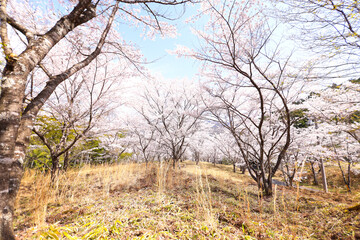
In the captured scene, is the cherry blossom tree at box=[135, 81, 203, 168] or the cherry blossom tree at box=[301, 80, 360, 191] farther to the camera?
the cherry blossom tree at box=[135, 81, 203, 168]

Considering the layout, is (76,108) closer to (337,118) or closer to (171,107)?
(171,107)

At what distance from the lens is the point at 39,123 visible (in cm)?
459

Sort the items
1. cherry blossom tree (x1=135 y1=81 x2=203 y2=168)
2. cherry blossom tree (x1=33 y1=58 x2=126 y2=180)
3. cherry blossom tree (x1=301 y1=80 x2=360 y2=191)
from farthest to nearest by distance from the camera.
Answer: cherry blossom tree (x1=135 y1=81 x2=203 y2=168) → cherry blossom tree (x1=301 y1=80 x2=360 y2=191) → cherry blossom tree (x1=33 y1=58 x2=126 y2=180)

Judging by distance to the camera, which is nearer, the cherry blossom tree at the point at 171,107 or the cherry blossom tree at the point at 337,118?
the cherry blossom tree at the point at 337,118

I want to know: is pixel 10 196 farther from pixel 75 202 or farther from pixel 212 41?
Answer: pixel 212 41

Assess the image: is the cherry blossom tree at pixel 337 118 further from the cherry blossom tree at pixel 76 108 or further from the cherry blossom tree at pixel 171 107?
the cherry blossom tree at pixel 76 108

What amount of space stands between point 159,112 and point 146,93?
1.71m

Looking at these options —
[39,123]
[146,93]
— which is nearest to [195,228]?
[39,123]

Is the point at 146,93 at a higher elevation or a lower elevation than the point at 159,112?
higher

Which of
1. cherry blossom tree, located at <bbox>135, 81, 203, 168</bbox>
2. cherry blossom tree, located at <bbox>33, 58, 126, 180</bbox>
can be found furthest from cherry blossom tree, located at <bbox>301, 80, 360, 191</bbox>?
cherry blossom tree, located at <bbox>33, 58, 126, 180</bbox>

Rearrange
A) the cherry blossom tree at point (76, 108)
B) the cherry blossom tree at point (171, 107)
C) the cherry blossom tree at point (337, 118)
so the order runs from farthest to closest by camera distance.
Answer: the cherry blossom tree at point (171, 107) < the cherry blossom tree at point (337, 118) < the cherry blossom tree at point (76, 108)

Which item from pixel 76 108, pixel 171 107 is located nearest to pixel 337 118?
pixel 171 107

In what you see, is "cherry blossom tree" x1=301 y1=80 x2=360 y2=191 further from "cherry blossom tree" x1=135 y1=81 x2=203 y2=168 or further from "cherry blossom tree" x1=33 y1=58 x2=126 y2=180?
"cherry blossom tree" x1=33 y1=58 x2=126 y2=180

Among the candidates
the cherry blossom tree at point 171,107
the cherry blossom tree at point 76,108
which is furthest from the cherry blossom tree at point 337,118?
the cherry blossom tree at point 76,108
